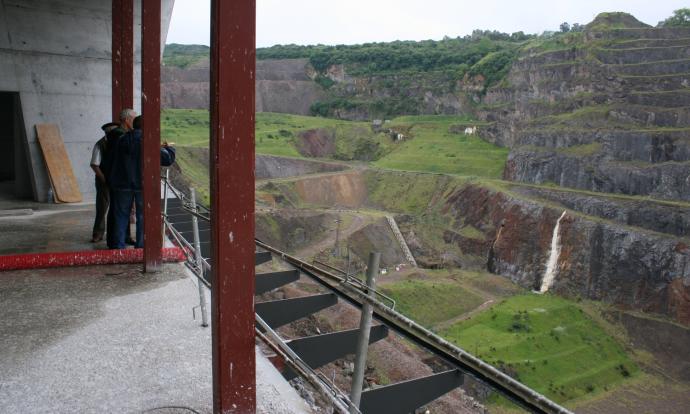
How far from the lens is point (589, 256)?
34.7m

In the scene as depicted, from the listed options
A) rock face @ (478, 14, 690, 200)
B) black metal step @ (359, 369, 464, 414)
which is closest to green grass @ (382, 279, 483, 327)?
rock face @ (478, 14, 690, 200)

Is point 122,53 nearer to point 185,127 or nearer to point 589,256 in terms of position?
point 589,256

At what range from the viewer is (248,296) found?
308 cm

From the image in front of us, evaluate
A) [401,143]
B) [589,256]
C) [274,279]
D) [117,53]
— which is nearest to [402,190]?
[401,143]

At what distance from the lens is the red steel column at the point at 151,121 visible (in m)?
5.68

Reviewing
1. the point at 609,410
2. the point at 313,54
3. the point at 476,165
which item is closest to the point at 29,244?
the point at 609,410

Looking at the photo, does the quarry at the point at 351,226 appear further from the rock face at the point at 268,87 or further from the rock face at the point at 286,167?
the rock face at the point at 268,87

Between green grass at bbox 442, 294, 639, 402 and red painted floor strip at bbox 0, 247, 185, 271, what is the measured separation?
20500mm

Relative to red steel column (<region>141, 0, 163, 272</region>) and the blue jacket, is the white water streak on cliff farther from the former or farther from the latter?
red steel column (<region>141, 0, 163, 272</region>)

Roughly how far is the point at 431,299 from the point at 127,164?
25565 mm

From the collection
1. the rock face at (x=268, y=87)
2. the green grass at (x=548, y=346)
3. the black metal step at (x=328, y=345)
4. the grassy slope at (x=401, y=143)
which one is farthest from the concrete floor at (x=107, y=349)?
the rock face at (x=268, y=87)

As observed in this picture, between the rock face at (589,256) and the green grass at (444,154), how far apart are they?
890 centimetres

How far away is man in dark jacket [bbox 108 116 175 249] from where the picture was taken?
655cm

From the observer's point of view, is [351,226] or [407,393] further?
[351,226]
